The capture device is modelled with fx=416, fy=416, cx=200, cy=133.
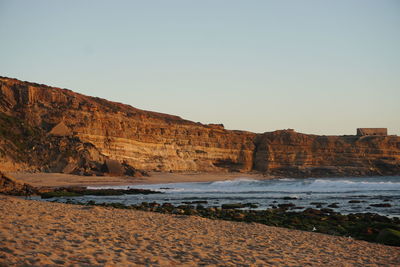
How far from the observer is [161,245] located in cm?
827

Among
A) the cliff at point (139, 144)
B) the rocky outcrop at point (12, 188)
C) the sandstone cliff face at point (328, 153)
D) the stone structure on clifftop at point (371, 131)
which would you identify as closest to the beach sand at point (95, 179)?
the cliff at point (139, 144)

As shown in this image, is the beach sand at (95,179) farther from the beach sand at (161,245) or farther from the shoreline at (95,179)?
the beach sand at (161,245)

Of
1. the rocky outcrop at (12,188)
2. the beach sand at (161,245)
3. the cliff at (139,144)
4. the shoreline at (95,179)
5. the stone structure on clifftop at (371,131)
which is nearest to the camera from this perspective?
the beach sand at (161,245)

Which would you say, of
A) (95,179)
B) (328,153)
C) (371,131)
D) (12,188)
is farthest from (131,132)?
(371,131)

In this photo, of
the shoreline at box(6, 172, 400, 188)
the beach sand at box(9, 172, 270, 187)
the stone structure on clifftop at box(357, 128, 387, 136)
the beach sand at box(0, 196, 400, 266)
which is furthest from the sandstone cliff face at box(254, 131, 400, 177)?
the beach sand at box(0, 196, 400, 266)

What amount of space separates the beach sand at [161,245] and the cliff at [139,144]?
3026 cm

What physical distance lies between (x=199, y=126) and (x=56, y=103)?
1984 cm

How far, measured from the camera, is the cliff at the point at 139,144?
41438 mm

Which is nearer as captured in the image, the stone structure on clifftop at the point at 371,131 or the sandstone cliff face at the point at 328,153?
the sandstone cliff face at the point at 328,153

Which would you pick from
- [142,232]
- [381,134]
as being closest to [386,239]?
[142,232]

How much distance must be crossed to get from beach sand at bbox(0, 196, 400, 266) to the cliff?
30.3 metres

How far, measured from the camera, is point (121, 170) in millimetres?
42375

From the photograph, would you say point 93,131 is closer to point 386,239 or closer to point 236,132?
point 236,132

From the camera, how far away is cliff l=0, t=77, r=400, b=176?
136 ft
